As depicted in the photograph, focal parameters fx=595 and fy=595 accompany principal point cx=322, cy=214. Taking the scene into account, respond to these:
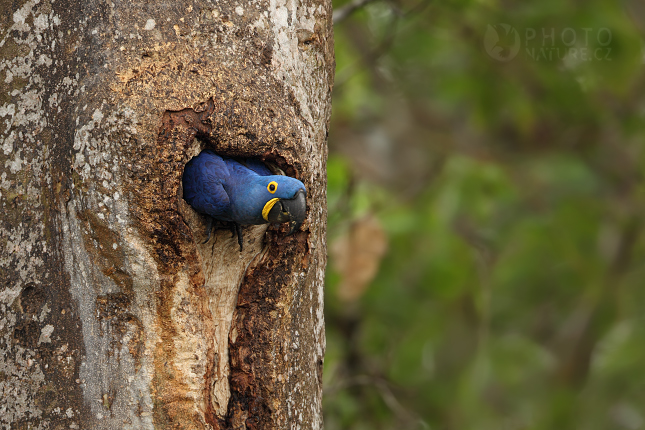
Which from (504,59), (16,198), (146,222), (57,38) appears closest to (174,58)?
(57,38)

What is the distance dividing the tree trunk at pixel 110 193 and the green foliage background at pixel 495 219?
2284 millimetres

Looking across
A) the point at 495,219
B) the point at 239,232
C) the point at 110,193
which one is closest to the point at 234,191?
the point at 239,232

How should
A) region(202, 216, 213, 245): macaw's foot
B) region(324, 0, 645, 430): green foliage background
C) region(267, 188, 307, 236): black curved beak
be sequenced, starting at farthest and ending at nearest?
region(324, 0, 645, 430): green foliage background, region(202, 216, 213, 245): macaw's foot, region(267, 188, 307, 236): black curved beak

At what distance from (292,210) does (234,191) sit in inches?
13.6

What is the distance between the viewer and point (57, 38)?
1.96 meters

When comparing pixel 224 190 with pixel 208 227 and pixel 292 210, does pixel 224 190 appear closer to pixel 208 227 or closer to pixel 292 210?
pixel 208 227

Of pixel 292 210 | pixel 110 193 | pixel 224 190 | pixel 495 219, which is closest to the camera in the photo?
pixel 110 193

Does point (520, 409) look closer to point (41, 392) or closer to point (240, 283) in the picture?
point (240, 283)

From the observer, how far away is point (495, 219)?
673cm

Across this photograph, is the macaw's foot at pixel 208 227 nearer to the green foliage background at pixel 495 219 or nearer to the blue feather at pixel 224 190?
the blue feather at pixel 224 190

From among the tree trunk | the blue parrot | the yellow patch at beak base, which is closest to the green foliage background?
the blue parrot

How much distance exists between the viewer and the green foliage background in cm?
493

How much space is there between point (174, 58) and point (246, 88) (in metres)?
0.26

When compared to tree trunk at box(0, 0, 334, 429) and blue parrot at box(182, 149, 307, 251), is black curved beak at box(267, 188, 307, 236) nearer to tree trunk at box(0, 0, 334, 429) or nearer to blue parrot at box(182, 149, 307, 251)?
blue parrot at box(182, 149, 307, 251)
